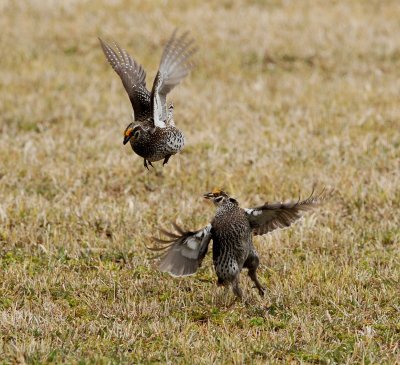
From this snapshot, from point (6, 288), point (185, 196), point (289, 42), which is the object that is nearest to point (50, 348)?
point (6, 288)

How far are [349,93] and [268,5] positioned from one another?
6.70m

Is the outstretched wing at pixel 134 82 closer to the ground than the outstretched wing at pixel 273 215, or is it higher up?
higher up

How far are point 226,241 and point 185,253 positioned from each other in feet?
1.22

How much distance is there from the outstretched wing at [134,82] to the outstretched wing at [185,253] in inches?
48.2

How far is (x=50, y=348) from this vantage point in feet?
19.7

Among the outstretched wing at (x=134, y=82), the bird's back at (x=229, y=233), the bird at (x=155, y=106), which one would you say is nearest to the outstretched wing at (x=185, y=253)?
the bird's back at (x=229, y=233)

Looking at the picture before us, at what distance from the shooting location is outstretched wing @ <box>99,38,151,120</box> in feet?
24.6

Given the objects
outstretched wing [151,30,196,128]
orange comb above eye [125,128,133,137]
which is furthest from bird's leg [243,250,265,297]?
orange comb above eye [125,128,133,137]

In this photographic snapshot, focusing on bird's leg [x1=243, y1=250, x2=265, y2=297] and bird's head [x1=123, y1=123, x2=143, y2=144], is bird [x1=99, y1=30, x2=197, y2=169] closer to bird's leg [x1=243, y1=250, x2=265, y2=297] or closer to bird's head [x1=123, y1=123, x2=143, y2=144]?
bird's head [x1=123, y1=123, x2=143, y2=144]

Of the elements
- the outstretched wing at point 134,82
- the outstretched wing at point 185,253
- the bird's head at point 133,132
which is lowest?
the outstretched wing at point 185,253

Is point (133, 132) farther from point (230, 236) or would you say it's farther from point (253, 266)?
point (253, 266)

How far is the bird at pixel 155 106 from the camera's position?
273 inches

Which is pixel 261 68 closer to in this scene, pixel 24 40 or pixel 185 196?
pixel 24 40

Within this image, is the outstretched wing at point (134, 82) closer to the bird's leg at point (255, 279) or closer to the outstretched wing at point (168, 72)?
the outstretched wing at point (168, 72)
